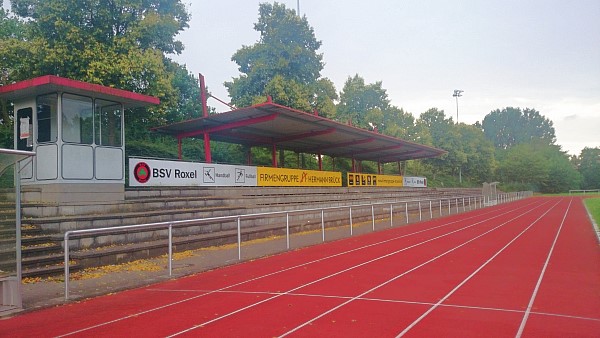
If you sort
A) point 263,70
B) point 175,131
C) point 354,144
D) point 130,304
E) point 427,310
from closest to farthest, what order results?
1. point 427,310
2. point 130,304
3. point 175,131
4. point 354,144
5. point 263,70

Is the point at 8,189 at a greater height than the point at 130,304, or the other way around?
the point at 8,189

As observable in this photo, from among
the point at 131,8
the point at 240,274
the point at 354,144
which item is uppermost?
the point at 131,8

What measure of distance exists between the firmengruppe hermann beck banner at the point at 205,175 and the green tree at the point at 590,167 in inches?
3914

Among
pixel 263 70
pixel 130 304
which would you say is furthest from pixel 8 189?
pixel 263 70

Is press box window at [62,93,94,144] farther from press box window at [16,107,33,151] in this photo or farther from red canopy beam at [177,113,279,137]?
red canopy beam at [177,113,279,137]

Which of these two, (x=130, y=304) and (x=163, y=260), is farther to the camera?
(x=163, y=260)

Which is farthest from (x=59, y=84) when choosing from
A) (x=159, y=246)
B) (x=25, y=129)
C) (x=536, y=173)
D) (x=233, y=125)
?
(x=536, y=173)

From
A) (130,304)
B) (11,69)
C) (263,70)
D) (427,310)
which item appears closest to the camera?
(427,310)

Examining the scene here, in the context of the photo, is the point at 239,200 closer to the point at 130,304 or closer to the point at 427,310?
the point at 130,304

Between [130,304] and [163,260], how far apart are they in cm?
426

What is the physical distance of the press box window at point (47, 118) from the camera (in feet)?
39.5

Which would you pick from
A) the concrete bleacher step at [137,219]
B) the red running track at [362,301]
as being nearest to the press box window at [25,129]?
the concrete bleacher step at [137,219]

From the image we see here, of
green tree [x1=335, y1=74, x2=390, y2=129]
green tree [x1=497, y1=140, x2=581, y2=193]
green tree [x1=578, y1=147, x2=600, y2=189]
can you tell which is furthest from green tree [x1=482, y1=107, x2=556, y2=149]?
green tree [x1=335, y1=74, x2=390, y2=129]

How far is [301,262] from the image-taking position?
37.0ft
